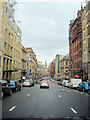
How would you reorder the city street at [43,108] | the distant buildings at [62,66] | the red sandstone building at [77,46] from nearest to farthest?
1. the city street at [43,108]
2. the red sandstone building at [77,46]
3. the distant buildings at [62,66]

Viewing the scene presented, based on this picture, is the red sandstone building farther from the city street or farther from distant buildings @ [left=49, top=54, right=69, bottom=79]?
the city street

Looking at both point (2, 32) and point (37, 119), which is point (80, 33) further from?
point (37, 119)

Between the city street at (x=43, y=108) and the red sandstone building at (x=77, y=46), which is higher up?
the red sandstone building at (x=77, y=46)

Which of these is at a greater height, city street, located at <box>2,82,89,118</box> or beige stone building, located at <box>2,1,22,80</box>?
beige stone building, located at <box>2,1,22,80</box>

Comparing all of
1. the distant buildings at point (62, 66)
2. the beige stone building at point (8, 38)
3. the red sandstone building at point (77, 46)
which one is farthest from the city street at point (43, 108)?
the distant buildings at point (62, 66)

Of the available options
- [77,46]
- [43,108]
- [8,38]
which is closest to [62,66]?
[77,46]

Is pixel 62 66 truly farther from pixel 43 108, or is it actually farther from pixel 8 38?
pixel 43 108

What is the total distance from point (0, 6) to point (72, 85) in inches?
809

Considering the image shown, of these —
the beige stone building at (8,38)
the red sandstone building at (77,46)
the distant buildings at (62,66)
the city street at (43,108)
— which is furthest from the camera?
the distant buildings at (62,66)

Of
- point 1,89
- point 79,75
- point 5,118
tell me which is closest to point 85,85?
point 1,89

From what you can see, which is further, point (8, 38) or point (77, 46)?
point (77, 46)

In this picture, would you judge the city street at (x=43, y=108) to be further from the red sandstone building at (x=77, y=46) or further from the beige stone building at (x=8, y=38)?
the red sandstone building at (x=77, y=46)

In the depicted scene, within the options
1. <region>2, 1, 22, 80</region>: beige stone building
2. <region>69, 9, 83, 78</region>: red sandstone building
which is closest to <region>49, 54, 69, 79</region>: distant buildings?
<region>69, 9, 83, 78</region>: red sandstone building

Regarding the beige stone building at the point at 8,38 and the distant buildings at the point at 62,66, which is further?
the distant buildings at the point at 62,66
